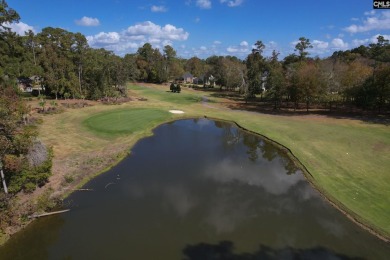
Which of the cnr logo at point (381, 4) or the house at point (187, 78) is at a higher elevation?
the cnr logo at point (381, 4)

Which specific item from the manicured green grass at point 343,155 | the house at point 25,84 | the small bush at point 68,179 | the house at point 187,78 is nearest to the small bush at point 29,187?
the small bush at point 68,179

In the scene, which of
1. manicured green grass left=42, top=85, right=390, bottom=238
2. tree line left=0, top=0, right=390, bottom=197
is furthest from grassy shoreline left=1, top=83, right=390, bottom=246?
tree line left=0, top=0, right=390, bottom=197

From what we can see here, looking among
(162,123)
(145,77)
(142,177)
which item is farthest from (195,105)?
(145,77)

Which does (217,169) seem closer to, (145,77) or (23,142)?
(23,142)

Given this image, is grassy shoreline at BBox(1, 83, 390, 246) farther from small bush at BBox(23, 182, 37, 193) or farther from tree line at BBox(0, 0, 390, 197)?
tree line at BBox(0, 0, 390, 197)

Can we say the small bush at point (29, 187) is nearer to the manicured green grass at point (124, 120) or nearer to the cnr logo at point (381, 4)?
the manicured green grass at point (124, 120)

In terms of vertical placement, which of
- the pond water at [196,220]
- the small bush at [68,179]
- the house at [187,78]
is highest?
the house at [187,78]

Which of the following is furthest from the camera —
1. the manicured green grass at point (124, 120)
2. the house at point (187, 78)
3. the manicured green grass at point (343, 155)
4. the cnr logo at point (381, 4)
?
the house at point (187, 78)
